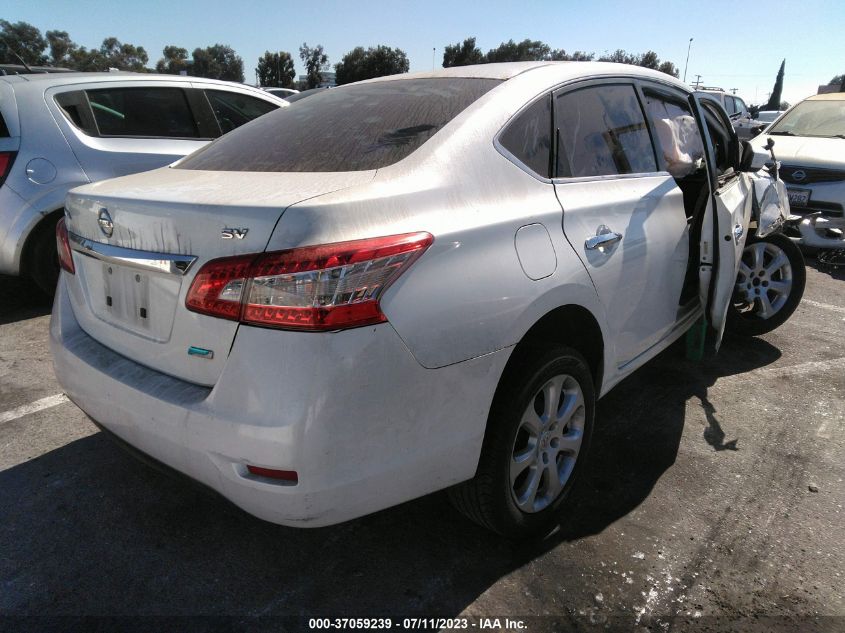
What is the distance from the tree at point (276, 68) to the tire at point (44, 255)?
88881 millimetres

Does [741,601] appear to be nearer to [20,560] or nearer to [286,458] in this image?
[286,458]

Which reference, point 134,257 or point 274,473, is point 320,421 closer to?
point 274,473

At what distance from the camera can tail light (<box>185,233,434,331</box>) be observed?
1.58m

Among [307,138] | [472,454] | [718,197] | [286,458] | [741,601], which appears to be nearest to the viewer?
[286,458]

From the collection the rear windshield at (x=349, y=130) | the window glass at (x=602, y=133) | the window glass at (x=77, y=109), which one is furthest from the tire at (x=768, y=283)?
the window glass at (x=77, y=109)

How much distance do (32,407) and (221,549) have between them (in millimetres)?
1693

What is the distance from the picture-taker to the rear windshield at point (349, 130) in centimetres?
210

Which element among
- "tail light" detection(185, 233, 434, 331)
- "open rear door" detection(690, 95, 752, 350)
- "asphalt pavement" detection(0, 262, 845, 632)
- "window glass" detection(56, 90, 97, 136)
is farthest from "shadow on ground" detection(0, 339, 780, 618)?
"window glass" detection(56, 90, 97, 136)

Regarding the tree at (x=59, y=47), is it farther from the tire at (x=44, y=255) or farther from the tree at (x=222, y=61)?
the tire at (x=44, y=255)

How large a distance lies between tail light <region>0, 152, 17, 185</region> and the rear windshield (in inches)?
93.7

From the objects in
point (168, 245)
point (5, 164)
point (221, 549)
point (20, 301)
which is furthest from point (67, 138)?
point (221, 549)

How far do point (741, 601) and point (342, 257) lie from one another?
1753 mm

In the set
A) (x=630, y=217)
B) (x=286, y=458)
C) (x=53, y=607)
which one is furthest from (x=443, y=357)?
(x=53, y=607)

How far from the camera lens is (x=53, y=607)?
77.9 inches
